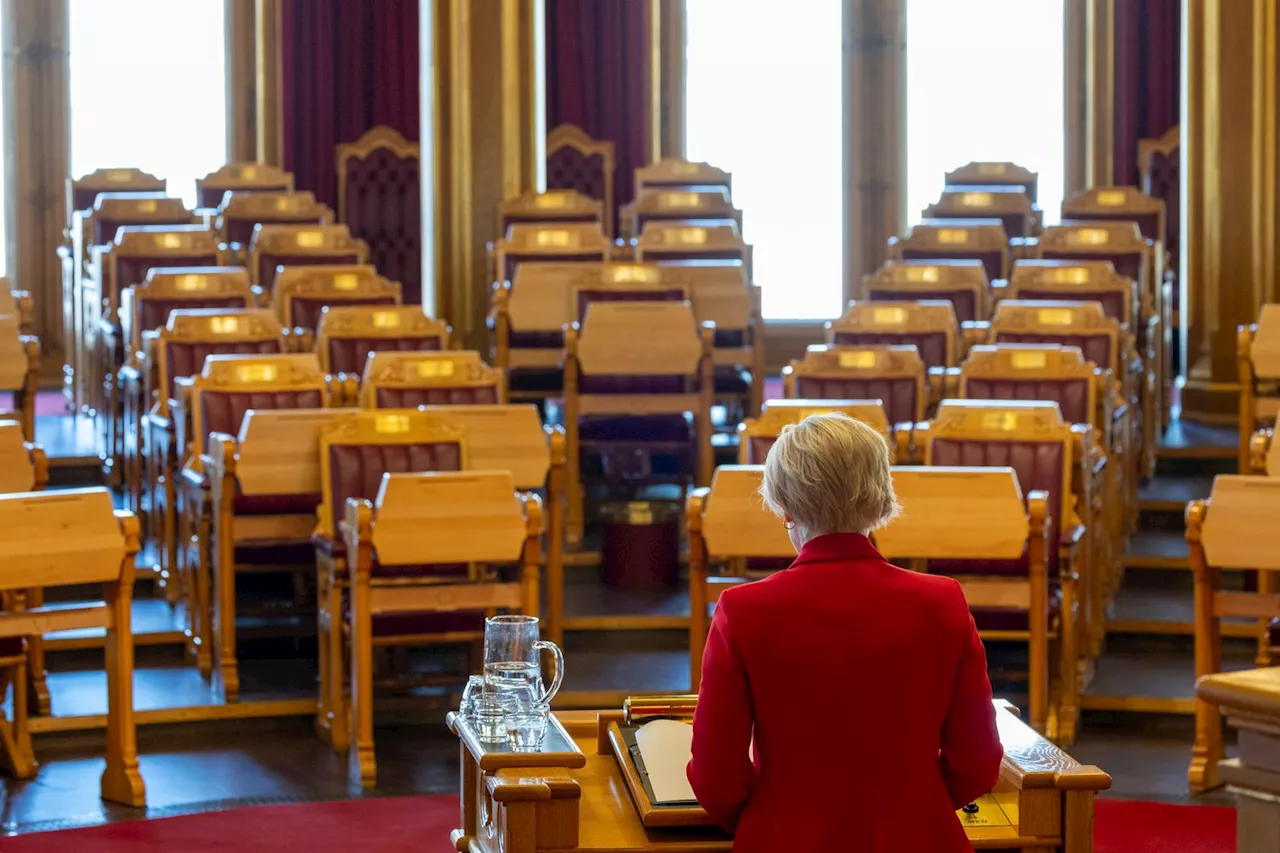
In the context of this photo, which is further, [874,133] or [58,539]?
[874,133]

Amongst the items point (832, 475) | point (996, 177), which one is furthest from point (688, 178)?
point (832, 475)

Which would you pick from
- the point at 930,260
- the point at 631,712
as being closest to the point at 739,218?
the point at 930,260

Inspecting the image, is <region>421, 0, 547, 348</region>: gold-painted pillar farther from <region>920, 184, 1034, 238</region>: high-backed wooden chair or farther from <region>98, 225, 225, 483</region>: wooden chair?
<region>920, 184, 1034, 238</region>: high-backed wooden chair

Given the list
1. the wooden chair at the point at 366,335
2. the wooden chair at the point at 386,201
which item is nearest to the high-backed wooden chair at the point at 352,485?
the wooden chair at the point at 366,335

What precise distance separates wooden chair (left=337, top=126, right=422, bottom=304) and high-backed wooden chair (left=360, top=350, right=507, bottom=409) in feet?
17.2

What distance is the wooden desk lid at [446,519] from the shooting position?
4.79m

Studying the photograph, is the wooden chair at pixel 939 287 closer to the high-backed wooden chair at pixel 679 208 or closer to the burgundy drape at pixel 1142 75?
the high-backed wooden chair at pixel 679 208

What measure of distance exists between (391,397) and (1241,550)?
250 cm

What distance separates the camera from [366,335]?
6.72 metres

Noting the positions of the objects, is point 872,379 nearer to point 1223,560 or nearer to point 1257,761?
point 1223,560

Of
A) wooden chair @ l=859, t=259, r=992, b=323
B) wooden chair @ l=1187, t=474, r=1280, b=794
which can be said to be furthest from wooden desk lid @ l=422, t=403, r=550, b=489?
wooden chair @ l=859, t=259, r=992, b=323

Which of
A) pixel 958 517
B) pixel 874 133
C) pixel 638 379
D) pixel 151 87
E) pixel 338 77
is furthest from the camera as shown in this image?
pixel 338 77

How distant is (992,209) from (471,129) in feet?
8.06

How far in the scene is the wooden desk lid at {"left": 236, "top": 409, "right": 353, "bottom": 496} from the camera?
5262mm
